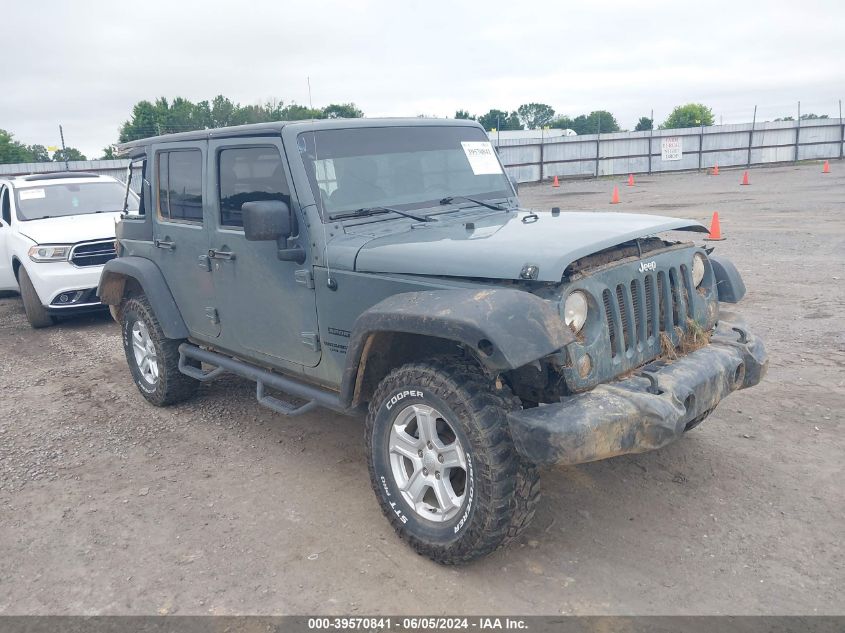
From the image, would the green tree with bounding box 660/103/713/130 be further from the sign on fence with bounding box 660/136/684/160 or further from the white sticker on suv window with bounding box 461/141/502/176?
the white sticker on suv window with bounding box 461/141/502/176

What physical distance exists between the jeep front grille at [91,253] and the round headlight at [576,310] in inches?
263

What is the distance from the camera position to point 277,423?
513 centimetres

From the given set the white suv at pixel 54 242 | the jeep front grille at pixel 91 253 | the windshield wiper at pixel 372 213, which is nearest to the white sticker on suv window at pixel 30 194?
the white suv at pixel 54 242

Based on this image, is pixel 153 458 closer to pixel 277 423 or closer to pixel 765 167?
pixel 277 423

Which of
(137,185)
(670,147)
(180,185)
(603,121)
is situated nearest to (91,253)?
(137,185)

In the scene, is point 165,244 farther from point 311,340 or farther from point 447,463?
point 447,463

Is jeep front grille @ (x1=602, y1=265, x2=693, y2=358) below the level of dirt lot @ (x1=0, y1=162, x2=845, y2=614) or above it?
above

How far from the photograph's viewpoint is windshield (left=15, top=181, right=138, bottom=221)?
8969 mm

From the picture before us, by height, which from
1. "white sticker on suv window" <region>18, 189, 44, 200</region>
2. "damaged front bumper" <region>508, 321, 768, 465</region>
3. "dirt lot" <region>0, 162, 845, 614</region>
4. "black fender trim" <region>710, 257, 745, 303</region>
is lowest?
"dirt lot" <region>0, 162, 845, 614</region>

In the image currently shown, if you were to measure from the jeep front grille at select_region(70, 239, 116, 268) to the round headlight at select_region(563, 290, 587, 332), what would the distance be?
668cm

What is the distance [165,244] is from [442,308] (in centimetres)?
282

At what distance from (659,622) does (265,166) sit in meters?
3.02

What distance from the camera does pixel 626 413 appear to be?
287 cm

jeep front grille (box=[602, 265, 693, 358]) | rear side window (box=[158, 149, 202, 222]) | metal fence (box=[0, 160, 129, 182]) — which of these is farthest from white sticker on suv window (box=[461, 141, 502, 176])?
metal fence (box=[0, 160, 129, 182])
